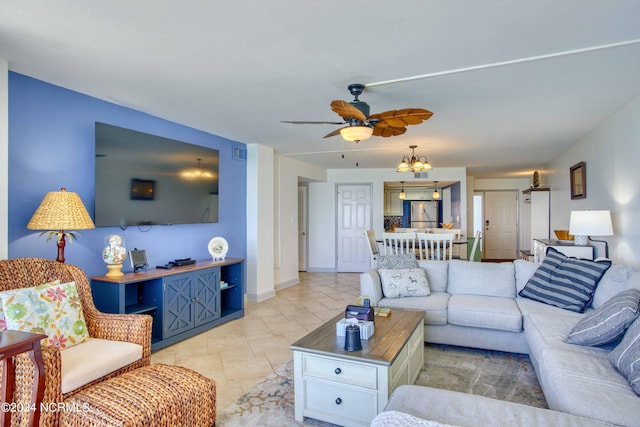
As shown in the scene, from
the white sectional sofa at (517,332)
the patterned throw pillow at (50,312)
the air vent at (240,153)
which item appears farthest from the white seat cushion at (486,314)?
the air vent at (240,153)

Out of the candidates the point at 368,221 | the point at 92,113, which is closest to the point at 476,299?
the point at 92,113

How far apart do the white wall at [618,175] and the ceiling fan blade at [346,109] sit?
2635 mm

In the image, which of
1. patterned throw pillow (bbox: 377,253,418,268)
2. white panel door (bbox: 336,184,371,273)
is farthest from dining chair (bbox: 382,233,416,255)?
white panel door (bbox: 336,184,371,273)

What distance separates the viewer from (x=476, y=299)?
3.49 meters

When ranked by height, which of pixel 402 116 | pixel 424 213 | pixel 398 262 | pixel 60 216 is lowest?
pixel 398 262

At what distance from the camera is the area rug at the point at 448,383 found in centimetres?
232

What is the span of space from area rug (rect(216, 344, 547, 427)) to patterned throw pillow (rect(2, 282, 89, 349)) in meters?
1.05

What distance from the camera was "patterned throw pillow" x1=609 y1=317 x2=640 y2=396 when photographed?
171 cm

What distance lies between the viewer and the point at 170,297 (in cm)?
357

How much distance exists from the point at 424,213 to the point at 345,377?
28.2 feet

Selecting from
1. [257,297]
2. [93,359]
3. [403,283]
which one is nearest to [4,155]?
[93,359]

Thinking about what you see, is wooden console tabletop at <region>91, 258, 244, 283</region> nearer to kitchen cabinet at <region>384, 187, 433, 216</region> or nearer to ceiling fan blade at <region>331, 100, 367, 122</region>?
ceiling fan blade at <region>331, 100, 367, 122</region>

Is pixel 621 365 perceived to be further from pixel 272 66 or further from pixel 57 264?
pixel 57 264

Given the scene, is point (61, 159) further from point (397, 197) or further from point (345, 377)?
point (397, 197)
